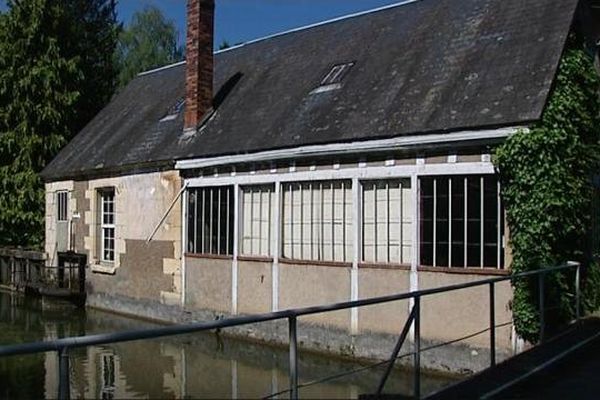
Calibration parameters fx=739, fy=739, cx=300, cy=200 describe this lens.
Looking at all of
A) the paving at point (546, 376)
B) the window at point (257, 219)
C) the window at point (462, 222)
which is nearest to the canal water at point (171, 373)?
the paving at point (546, 376)

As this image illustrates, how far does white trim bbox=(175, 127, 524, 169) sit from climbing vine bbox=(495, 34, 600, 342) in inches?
15.9

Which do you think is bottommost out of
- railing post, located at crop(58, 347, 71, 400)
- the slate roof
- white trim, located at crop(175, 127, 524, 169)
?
railing post, located at crop(58, 347, 71, 400)

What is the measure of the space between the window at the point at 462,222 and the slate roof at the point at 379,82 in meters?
→ 0.88

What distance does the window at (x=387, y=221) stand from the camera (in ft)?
38.6

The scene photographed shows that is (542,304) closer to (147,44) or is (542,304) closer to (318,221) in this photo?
(318,221)

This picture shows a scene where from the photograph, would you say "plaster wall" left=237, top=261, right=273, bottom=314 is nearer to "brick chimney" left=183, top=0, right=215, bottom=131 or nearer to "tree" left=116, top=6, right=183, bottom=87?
"brick chimney" left=183, top=0, right=215, bottom=131

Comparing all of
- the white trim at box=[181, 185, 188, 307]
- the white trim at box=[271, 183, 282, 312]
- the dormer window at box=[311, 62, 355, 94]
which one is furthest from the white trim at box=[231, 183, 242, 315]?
the dormer window at box=[311, 62, 355, 94]

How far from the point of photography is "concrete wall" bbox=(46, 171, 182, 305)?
17016mm

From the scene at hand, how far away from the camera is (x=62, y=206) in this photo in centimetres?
2223

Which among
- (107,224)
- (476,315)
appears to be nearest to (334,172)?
(476,315)

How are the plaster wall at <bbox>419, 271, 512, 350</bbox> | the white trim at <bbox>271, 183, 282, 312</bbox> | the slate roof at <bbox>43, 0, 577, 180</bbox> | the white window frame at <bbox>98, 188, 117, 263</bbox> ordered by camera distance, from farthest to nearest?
the white window frame at <bbox>98, 188, 117, 263</bbox>, the white trim at <bbox>271, 183, 282, 312</bbox>, the slate roof at <bbox>43, 0, 577, 180</bbox>, the plaster wall at <bbox>419, 271, 512, 350</bbox>

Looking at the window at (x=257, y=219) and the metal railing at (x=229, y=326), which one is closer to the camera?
the metal railing at (x=229, y=326)

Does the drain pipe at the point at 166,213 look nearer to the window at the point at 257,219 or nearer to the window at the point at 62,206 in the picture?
the window at the point at 257,219

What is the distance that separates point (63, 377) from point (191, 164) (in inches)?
490
